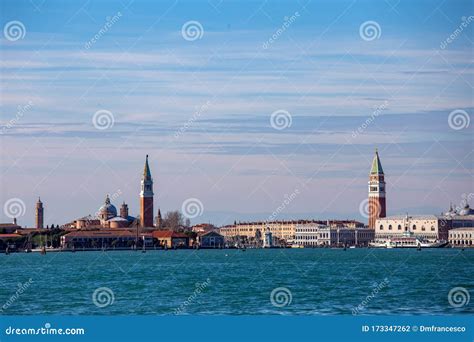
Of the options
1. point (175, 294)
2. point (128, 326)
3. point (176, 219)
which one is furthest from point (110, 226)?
point (128, 326)

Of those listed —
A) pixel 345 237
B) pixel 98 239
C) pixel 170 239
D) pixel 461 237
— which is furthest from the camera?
pixel 345 237

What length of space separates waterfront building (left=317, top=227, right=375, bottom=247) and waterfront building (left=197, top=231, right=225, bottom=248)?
9745 mm

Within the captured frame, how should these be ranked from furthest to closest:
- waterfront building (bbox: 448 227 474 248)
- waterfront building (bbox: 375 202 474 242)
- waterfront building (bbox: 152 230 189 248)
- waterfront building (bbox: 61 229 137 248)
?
waterfront building (bbox: 375 202 474 242) → waterfront building (bbox: 448 227 474 248) → waterfront building (bbox: 152 230 189 248) → waterfront building (bbox: 61 229 137 248)

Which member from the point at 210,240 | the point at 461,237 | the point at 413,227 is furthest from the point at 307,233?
the point at 461,237

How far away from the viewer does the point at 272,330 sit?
7656 mm

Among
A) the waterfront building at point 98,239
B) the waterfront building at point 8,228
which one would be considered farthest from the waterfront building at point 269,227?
the waterfront building at point 8,228

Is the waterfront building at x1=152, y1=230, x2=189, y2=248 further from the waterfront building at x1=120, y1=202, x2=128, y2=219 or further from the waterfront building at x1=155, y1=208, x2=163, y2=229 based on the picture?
the waterfront building at x1=120, y1=202, x2=128, y2=219

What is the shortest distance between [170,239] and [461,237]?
1780 cm

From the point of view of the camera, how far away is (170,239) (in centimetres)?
6272

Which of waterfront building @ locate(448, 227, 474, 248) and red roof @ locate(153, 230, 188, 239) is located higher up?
red roof @ locate(153, 230, 188, 239)

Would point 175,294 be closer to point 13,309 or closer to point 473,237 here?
point 13,309

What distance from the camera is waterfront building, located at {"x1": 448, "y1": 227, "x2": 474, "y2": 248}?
64969mm

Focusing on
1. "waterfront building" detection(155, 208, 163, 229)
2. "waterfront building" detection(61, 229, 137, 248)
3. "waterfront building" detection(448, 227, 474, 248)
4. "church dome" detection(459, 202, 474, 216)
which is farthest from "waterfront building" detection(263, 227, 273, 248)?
"church dome" detection(459, 202, 474, 216)

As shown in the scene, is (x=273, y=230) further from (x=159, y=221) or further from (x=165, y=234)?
(x=165, y=234)
